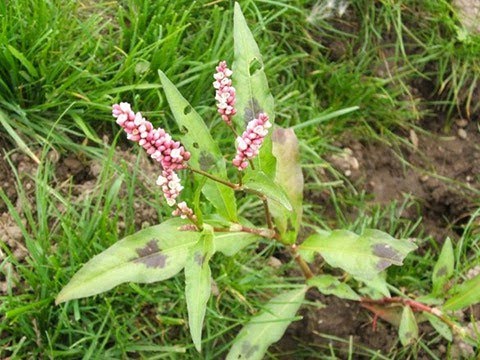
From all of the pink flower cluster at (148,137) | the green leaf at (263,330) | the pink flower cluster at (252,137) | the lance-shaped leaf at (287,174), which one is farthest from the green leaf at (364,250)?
the pink flower cluster at (148,137)

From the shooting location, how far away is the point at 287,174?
2508mm

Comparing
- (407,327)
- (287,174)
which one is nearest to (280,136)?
(287,174)

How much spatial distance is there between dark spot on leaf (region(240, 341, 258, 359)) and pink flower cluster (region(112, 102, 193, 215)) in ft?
2.69

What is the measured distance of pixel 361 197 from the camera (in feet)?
10.3

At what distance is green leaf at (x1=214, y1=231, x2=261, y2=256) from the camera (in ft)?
7.50

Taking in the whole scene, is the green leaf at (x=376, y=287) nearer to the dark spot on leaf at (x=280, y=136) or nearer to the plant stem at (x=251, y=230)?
the plant stem at (x=251, y=230)

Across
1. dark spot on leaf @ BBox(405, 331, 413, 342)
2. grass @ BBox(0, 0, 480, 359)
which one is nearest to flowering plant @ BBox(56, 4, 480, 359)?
dark spot on leaf @ BBox(405, 331, 413, 342)

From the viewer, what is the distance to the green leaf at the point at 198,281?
1939 mm

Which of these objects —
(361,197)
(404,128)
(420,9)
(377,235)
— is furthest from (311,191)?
(420,9)

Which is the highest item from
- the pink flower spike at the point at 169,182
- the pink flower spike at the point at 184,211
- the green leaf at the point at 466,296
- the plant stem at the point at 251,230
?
the pink flower spike at the point at 169,182

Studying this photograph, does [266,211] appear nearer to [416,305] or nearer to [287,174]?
[287,174]

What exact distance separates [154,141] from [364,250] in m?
0.86

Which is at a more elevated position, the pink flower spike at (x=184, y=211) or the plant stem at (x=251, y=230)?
the pink flower spike at (x=184, y=211)

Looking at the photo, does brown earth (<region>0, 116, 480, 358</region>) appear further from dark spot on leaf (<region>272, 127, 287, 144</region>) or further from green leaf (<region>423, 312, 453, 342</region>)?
dark spot on leaf (<region>272, 127, 287, 144</region>)
